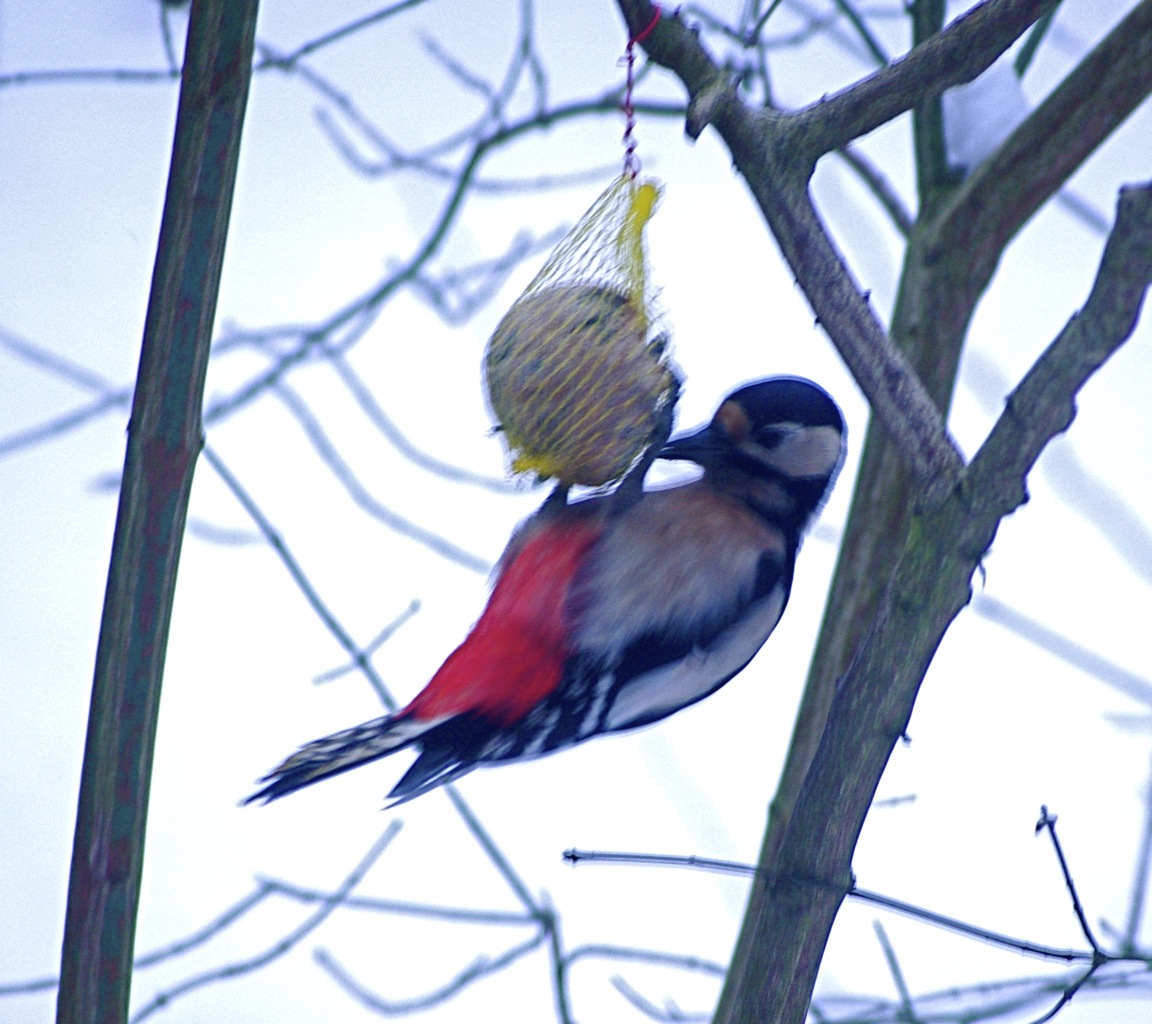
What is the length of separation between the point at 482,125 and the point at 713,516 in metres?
0.90

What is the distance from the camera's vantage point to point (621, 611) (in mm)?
1541

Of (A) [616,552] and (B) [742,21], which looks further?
(B) [742,21]

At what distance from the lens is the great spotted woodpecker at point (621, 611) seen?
150 cm

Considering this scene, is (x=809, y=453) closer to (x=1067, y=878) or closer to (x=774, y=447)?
(x=774, y=447)

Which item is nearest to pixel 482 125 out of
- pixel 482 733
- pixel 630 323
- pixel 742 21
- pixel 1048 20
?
pixel 742 21

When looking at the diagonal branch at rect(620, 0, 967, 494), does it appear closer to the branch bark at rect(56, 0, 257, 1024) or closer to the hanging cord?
the hanging cord

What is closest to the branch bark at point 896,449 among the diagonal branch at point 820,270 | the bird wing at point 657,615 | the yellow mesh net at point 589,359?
the diagonal branch at point 820,270

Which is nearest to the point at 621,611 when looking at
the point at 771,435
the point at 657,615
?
the point at 657,615

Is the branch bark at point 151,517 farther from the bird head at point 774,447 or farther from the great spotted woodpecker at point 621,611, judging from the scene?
the bird head at point 774,447

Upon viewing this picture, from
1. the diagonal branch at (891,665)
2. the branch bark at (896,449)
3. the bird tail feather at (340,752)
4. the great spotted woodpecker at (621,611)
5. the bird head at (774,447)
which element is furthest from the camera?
the bird head at (774,447)

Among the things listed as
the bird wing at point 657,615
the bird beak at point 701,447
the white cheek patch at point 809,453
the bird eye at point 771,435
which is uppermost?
the bird beak at point 701,447

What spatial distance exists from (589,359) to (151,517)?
519 mm

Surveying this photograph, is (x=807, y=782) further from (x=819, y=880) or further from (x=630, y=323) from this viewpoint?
(x=630, y=323)

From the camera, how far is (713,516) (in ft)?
5.41
